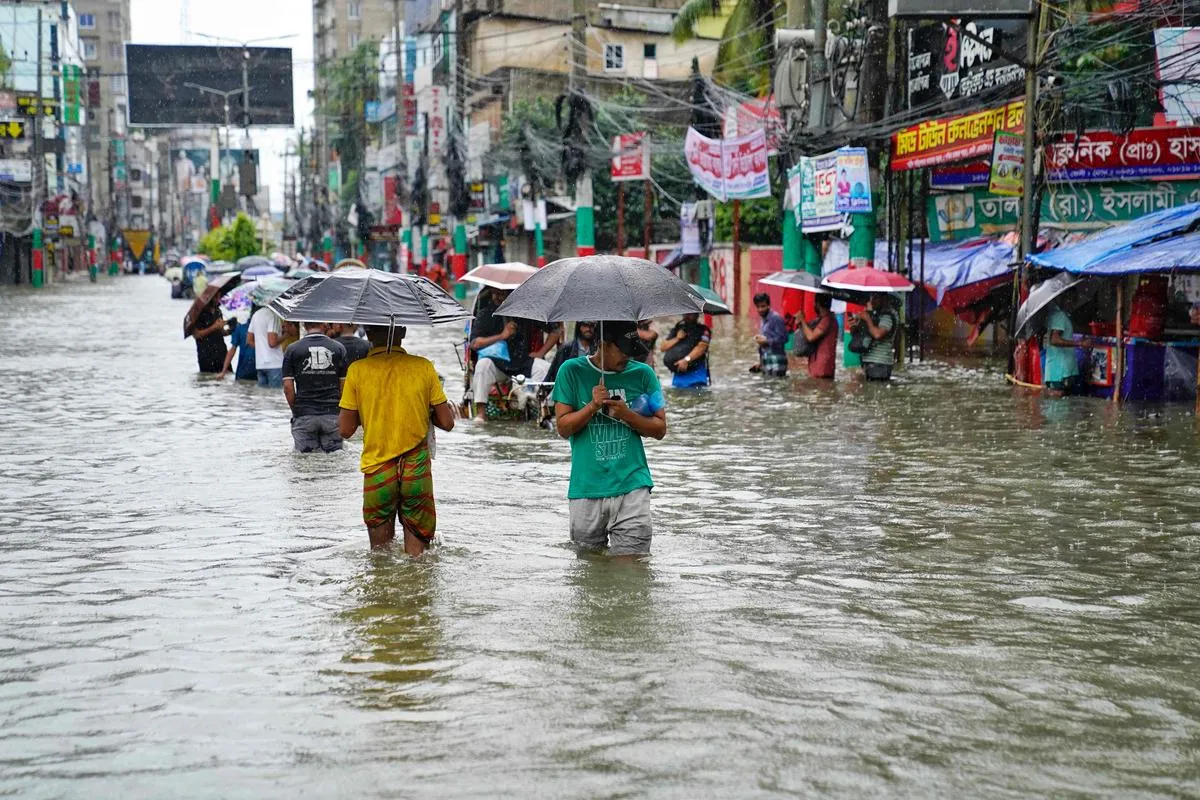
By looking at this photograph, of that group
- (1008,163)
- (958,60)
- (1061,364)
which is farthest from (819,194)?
(1061,364)

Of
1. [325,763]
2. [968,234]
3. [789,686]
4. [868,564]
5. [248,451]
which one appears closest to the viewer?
[325,763]

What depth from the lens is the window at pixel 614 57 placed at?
60375mm

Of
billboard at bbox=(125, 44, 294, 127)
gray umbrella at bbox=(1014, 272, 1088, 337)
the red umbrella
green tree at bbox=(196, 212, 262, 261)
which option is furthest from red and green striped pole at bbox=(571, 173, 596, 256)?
green tree at bbox=(196, 212, 262, 261)

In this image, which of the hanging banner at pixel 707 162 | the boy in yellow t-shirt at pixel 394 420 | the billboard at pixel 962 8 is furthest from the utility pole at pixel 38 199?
the boy in yellow t-shirt at pixel 394 420

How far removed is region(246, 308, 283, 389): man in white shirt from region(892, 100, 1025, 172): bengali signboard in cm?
891

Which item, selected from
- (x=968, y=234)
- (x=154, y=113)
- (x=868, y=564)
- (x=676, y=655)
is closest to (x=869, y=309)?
(x=968, y=234)

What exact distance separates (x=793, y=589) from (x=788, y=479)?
4013mm

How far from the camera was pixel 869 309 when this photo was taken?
20438mm

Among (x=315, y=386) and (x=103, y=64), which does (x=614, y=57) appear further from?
(x=103, y=64)

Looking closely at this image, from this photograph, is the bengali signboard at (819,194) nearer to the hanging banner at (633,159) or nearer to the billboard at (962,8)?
the billboard at (962,8)

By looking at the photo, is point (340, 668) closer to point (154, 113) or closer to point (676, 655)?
point (676, 655)

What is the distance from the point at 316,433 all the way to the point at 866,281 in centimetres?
942

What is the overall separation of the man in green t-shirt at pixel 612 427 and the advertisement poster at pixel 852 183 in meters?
14.7

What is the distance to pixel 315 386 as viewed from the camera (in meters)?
12.6
